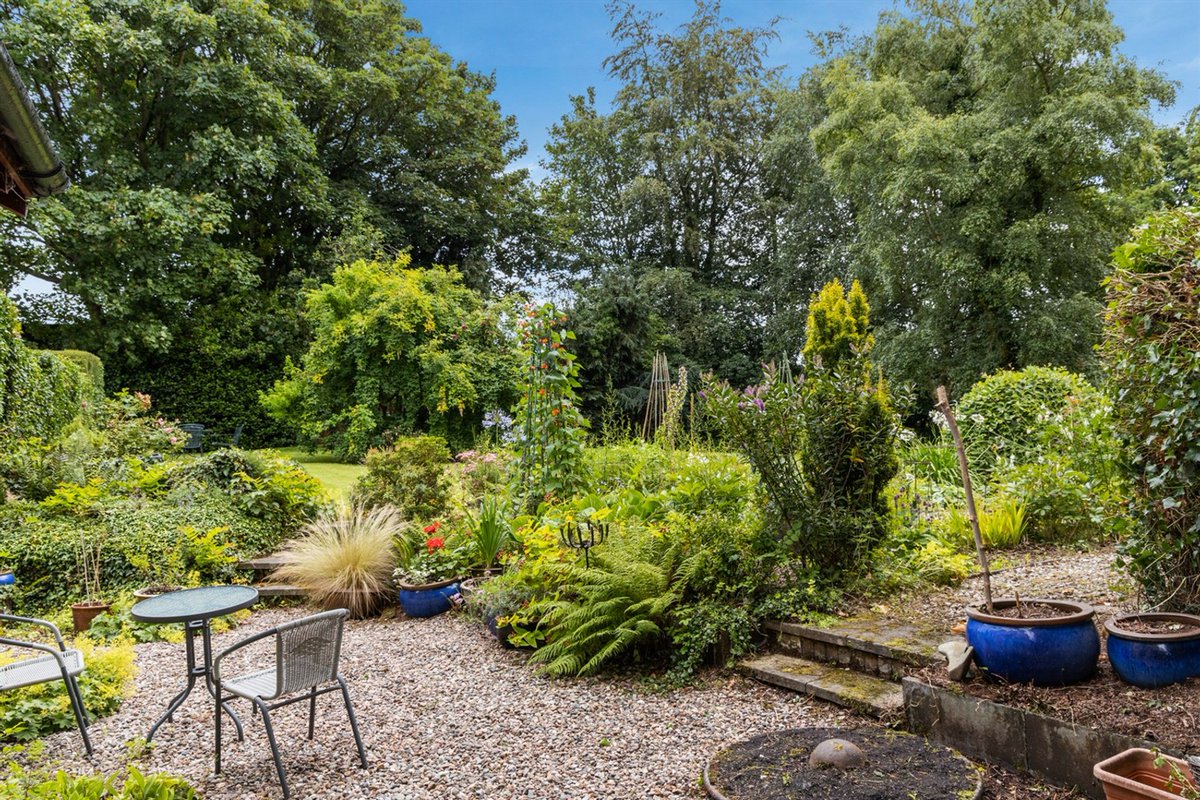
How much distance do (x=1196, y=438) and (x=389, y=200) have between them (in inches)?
704

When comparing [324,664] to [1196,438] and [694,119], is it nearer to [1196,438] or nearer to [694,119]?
[1196,438]

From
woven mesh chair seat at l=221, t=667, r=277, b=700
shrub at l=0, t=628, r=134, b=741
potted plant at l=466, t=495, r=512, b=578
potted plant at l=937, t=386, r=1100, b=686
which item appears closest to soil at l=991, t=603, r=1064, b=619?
potted plant at l=937, t=386, r=1100, b=686

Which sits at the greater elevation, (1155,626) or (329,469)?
(329,469)

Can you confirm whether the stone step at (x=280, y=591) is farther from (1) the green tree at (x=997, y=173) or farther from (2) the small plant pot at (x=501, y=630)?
(1) the green tree at (x=997, y=173)

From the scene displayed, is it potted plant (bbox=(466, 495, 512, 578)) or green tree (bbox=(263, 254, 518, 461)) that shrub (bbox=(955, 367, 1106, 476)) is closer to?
potted plant (bbox=(466, 495, 512, 578))

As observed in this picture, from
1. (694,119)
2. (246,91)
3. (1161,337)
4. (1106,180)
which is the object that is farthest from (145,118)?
(1106,180)

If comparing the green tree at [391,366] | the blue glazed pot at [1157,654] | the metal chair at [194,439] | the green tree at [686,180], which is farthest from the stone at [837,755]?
the green tree at [686,180]

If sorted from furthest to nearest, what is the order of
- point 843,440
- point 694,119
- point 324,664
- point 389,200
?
1. point 694,119
2. point 389,200
3. point 843,440
4. point 324,664

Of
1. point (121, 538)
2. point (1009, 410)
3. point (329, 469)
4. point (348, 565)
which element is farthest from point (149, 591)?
point (1009, 410)

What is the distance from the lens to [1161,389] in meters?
2.74

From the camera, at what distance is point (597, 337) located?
16.4 m

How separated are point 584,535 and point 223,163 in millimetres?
13093

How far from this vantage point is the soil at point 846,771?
2.34 metres

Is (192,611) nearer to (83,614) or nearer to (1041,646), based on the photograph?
(83,614)
